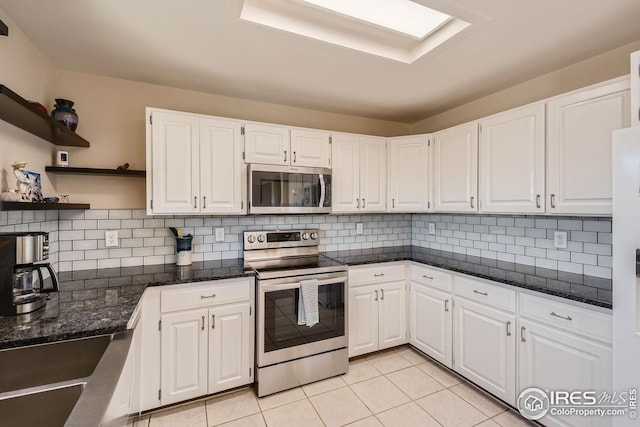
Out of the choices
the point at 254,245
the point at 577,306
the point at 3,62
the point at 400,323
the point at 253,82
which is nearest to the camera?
the point at 3,62

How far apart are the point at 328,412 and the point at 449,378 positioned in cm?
109

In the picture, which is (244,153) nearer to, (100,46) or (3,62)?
(100,46)

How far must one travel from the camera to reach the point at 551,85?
2260 millimetres

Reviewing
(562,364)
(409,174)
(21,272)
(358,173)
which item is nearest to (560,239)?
(562,364)

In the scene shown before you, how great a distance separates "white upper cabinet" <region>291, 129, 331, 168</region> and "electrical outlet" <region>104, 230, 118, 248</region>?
1.52 m

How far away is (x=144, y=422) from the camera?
6.42 ft

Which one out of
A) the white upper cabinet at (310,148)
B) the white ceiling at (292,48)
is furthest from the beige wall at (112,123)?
the white upper cabinet at (310,148)

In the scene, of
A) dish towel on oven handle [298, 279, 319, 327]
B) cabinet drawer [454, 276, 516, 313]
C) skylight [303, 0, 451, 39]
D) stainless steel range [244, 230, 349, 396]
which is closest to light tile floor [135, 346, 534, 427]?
stainless steel range [244, 230, 349, 396]

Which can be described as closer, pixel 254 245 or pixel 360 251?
pixel 254 245

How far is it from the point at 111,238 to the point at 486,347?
295cm

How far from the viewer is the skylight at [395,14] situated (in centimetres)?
168

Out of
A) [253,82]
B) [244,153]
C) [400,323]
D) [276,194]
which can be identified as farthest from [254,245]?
[400,323]

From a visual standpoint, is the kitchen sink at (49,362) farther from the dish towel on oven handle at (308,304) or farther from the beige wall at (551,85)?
the beige wall at (551,85)

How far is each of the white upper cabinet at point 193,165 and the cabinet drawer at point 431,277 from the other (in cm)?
167
